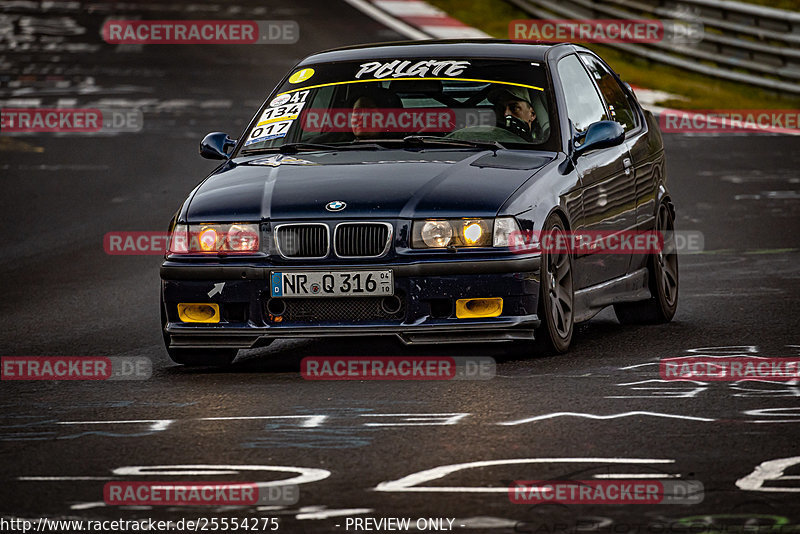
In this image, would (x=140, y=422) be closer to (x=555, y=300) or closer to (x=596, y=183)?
(x=555, y=300)

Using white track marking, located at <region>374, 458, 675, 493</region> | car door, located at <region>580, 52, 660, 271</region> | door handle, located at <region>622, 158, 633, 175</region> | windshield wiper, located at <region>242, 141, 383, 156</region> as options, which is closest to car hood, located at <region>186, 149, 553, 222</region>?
windshield wiper, located at <region>242, 141, 383, 156</region>

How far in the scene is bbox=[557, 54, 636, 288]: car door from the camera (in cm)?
892

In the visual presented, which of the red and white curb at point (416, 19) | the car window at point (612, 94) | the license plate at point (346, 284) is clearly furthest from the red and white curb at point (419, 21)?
the license plate at point (346, 284)

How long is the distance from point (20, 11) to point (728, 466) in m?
31.4

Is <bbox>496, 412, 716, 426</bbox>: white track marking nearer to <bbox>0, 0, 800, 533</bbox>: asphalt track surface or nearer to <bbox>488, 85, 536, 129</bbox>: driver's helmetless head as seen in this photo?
<bbox>0, 0, 800, 533</bbox>: asphalt track surface

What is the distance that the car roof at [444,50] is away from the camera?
948 centimetres

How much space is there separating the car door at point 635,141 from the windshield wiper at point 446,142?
1.08 meters

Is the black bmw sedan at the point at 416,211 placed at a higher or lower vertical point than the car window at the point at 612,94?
lower

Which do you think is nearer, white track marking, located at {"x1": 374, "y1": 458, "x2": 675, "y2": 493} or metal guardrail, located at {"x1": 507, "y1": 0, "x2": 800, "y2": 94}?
white track marking, located at {"x1": 374, "y1": 458, "x2": 675, "y2": 493}

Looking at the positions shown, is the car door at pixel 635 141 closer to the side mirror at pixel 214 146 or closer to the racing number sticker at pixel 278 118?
the racing number sticker at pixel 278 118

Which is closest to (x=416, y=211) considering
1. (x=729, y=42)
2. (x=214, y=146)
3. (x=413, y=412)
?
(x=413, y=412)

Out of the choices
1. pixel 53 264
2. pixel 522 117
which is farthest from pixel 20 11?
pixel 522 117

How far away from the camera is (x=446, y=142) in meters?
8.94

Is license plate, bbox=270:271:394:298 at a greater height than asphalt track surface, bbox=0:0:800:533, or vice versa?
license plate, bbox=270:271:394:298
